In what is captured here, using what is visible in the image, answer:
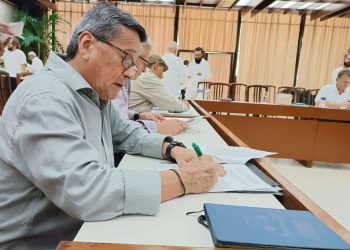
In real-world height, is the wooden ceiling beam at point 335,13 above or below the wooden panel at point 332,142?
above

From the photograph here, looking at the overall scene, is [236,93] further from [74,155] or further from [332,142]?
[74,155]

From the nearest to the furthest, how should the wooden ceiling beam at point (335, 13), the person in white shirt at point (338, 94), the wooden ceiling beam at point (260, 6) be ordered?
the person in white shirt at point (338, 94)
the wooden ceiling beam at point (260, 6)
the wooden ceiling beam at point (335, 13)

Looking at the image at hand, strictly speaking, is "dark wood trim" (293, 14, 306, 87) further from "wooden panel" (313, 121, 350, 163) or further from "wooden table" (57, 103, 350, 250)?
"wooden table" (57, 103, 350, 250)

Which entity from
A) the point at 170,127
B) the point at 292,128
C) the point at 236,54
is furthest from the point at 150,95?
the point at 236,54

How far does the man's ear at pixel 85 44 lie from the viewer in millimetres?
902

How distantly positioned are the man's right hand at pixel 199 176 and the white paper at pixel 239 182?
0.03 m

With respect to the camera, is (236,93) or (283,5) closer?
(283,5)

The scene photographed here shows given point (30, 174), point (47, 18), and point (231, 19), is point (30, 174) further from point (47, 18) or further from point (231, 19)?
point (231, 19)

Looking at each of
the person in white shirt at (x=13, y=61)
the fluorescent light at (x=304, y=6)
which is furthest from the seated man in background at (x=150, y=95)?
the fluorescent light at (x=304, y=6)

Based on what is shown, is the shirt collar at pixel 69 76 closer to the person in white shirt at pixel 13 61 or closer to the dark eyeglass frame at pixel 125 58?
the dark eyeglass frame at pixel 125 58

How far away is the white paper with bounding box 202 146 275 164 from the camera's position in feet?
3.91

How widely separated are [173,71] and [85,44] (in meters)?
4.91

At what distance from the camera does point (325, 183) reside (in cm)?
336

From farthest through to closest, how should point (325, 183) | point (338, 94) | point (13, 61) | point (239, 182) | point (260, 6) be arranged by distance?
point (260, 6), point (13, 61), point (338, 94), point (325, 183), point (239, 182)
